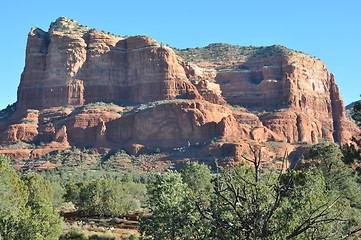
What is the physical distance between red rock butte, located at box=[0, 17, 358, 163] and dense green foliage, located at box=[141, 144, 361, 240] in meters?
81.3

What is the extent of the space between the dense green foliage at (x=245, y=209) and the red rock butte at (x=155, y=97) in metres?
81.3

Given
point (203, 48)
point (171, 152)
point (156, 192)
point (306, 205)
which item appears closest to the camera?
point (306, 205)

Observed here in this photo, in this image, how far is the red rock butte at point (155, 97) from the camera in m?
116

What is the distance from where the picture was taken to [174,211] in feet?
59.0

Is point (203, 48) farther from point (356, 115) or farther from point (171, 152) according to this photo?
point (356, 115)

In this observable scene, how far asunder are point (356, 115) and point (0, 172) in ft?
86.4

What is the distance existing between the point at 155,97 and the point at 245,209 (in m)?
120

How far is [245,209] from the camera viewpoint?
1062cm

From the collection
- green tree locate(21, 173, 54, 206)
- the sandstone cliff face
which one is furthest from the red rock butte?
green tree locate(21, 173, 54, 206)

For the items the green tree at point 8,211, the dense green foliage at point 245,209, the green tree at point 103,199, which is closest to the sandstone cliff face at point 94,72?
the green tree at point 103,199

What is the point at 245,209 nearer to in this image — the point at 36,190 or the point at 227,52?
the point at 36,190

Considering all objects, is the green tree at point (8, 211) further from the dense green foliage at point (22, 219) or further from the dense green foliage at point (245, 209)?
the dense green foliage at point (245, 209)

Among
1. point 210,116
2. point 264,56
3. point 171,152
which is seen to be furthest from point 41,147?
point 264,56

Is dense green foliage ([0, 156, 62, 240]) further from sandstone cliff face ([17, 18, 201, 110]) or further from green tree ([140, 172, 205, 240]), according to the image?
sandstone cliff face ([17, 18, 201, 110])
